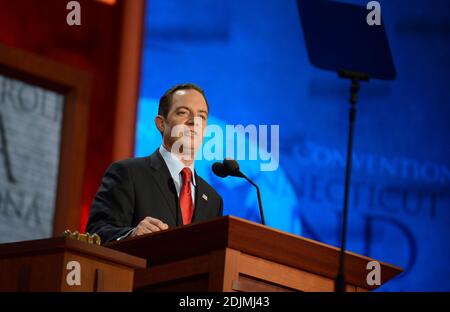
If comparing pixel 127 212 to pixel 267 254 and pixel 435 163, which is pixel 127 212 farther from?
pixel 435 163

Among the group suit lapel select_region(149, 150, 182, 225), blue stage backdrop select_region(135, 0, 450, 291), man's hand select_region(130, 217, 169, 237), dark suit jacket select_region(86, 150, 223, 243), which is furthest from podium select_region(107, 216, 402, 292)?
blue stage backdrop select_region(135, 0, 450, 291)

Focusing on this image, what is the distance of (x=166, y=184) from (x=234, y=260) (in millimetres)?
937

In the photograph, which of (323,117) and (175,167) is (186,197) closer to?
(175,167)

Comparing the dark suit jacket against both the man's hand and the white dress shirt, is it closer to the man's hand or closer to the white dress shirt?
the white dress shirt

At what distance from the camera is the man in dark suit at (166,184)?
3.59 metres

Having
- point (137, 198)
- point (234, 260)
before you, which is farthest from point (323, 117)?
point (234, 260)

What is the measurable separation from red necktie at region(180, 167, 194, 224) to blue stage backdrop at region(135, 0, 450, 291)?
197 cm

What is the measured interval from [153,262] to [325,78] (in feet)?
10.4

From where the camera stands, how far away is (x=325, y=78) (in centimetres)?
606

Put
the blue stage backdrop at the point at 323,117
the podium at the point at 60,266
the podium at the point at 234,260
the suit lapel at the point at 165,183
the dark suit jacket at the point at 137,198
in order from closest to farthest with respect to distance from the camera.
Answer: the podium at the point at 60,266
the podium at the point at 234,260
the dark suit jacket at the point at 137,198
the suit lapel at the point at 165,183
the blue stage backdrop at the point at 323,117

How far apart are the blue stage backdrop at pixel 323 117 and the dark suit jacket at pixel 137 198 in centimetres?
200

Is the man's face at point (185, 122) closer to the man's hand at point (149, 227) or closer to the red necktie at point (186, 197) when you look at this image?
the red necktie at point (186, 197)

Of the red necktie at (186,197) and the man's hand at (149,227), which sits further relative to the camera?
the red necktie at (186,197)

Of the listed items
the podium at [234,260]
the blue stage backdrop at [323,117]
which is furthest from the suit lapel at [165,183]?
the blue stage backdrop at [323,117]
